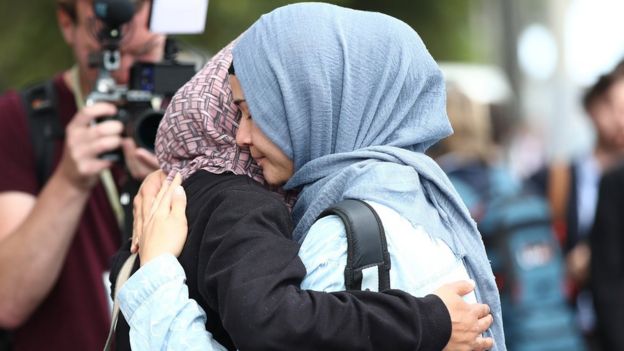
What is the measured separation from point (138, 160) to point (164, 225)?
3.00ft

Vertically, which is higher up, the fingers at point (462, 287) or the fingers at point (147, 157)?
the fingers at point (462, 287)

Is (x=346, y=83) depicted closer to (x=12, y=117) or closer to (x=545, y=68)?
(x=12, y=117)

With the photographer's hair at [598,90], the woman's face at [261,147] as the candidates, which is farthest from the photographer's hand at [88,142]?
the photographer's hair at [598,90]

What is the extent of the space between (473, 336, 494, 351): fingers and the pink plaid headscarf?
1.75ft

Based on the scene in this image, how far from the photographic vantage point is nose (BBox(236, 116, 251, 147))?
2531mm

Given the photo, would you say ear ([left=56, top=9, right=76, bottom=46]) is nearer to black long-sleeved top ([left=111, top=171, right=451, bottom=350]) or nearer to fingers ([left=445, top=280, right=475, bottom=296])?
black long-sleeved top ([left=111, top=171, right=451, bottom=350])

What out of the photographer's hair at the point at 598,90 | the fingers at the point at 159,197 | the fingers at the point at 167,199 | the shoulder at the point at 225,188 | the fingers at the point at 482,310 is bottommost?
the photographer's hair at the point at 598,90

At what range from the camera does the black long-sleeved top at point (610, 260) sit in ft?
18.0

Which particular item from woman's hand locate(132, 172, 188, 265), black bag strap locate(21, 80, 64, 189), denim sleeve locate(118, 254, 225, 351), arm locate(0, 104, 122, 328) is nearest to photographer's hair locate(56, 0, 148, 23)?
black bag strap locate(21, 80, 64, 189)

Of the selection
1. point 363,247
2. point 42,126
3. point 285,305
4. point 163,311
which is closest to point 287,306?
point 285,305

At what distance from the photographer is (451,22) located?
51.7 ft

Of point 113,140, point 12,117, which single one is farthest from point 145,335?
point 12,117

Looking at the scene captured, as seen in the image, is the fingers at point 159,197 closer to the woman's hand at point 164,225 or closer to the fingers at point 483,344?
the woman's hand at point 164,225

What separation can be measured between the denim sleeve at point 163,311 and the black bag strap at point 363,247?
289 mm
